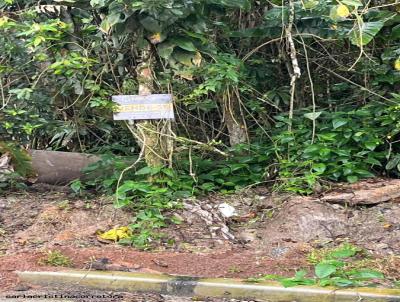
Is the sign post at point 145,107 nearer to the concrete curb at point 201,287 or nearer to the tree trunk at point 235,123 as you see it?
the tree trunk at point 235,123

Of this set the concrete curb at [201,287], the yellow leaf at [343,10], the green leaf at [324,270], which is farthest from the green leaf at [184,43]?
the green leaf at [324,270]

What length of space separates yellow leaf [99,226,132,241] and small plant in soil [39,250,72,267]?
505 millimetres

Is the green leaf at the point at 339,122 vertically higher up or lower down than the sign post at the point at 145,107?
lower down

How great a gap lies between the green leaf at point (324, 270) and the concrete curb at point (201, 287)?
166 millimetres

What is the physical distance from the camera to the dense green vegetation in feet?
16.3

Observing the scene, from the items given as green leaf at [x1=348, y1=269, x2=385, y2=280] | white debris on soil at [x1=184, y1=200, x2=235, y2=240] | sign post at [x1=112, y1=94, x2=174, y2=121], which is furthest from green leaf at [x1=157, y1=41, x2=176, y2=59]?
green leaf at [x1=348, y1=269, x2=385, y2=280]

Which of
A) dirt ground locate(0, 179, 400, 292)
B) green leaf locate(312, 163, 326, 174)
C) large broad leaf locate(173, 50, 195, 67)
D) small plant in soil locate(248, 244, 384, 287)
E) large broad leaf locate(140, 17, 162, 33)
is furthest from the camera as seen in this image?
green leaf locate(312, 163, 326, 174)

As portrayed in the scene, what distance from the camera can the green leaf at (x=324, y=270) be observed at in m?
3.51

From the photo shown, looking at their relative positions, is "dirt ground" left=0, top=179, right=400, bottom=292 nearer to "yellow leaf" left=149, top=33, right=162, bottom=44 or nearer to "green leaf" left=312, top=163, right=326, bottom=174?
"green leaf" left=312, top=163, right=326, bottom=174

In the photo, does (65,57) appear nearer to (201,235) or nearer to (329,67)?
(201,235)

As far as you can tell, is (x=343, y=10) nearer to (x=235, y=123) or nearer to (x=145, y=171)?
(x=235, y=123)

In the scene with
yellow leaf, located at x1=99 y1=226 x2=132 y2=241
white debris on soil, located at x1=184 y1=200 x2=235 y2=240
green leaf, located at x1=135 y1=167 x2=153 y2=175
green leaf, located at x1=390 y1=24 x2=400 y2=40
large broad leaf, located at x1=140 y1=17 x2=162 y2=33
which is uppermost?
large broad leaf, located at x1=140 y1=17 x2=162 y2=33

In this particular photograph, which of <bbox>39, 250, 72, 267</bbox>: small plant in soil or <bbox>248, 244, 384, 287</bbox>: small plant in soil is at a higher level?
<bbox>248, 244, 384, 287</bbox>: small plant in soil

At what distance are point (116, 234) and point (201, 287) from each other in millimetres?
1242
